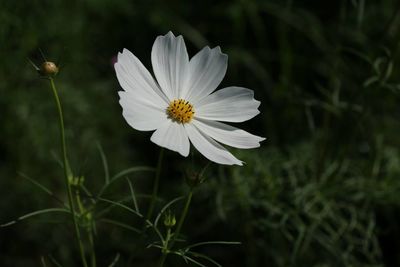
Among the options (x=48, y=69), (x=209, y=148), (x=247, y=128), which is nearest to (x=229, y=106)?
(x=209, y=148)

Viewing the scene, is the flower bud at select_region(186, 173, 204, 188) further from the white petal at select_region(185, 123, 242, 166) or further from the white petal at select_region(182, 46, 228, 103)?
the white petal at select_region(182, 46, 228, 103)

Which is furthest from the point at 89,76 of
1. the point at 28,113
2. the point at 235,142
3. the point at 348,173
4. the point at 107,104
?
the point at 235,142

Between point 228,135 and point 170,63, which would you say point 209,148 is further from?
point 170,63

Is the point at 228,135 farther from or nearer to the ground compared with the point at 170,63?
nearer to the ground

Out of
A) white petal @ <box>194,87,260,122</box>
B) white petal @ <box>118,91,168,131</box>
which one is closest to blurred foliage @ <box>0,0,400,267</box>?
white petal @ <box>194,87,260,122</box>

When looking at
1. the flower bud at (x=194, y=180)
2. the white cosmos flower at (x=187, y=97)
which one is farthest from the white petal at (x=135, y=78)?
the flower bud at (x=194, y=180)

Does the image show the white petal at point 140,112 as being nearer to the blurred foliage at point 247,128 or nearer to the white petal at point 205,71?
the white petal at point 205,71
